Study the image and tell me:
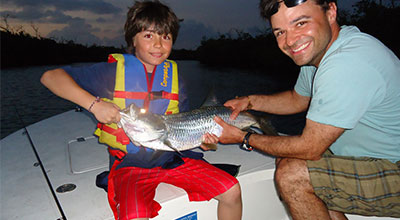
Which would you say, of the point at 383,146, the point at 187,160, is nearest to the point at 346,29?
the point at 383,146

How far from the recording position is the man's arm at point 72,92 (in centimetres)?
204

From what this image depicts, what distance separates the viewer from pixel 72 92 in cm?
207

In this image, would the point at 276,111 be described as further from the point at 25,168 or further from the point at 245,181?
the point at 25,168

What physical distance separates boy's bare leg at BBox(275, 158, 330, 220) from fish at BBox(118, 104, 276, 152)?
79cm

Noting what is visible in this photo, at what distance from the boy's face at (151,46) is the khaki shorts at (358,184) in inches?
70.0

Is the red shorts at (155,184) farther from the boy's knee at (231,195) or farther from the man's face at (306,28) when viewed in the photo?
the man's face at (306,28)

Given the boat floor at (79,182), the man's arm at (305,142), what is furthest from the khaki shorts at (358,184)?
the boat floor at (79,182)

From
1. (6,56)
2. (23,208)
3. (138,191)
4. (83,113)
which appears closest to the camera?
(138,191)

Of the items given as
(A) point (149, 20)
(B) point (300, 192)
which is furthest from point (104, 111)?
(B) point (300, 192)

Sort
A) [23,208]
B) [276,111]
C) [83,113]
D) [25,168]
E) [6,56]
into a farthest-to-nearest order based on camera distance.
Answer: [6,56], [83,113], [276,111], [25,168], [23,208]

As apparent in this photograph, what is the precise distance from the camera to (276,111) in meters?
3.32

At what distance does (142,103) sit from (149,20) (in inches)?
34.2

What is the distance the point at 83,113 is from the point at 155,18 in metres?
3.43

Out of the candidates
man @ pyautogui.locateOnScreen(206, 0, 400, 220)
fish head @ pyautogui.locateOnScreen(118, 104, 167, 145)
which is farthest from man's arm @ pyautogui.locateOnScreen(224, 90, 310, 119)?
fish head @ pyautogui.locateOnScreen(118, 104, 167, 145)
